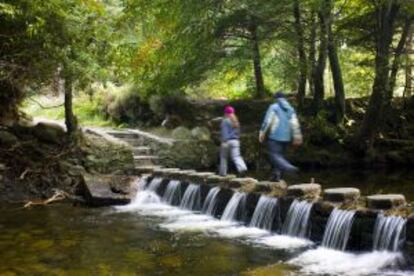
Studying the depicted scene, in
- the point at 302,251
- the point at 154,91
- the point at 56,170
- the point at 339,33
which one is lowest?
the point at 302,251

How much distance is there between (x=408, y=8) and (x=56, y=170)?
11.6 metres

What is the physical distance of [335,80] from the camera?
21.3 m

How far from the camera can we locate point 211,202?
13656mm

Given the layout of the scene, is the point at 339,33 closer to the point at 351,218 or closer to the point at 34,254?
the point at 351,218

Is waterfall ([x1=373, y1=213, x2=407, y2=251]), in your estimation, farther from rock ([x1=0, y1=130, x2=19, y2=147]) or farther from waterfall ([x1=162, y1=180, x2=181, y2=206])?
rock ([x1=0, y1=130, x2=19, y2=147])

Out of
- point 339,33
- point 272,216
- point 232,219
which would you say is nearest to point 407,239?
point 272,216

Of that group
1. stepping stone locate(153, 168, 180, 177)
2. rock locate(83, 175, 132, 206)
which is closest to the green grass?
stepping stone locate(153, 168, 180, 177)

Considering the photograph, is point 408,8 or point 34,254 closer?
point 34,254

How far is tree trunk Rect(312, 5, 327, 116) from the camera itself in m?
18.6

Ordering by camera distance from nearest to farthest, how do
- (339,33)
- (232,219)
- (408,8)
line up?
1. (232,219)
2. (408,8)
3. (339,33)

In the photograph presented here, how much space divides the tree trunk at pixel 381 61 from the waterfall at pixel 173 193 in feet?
25.4

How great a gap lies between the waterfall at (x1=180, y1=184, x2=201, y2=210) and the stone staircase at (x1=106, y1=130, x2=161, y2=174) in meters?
2.82

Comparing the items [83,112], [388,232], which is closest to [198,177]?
[388,232]

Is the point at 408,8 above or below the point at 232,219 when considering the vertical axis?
above
